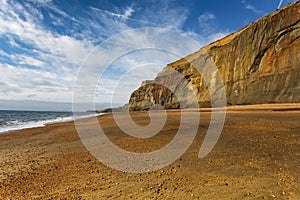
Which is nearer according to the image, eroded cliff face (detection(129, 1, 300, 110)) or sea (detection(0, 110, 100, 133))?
sea (detection(0, 110, 100, 133))

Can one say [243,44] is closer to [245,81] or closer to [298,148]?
[245,81]

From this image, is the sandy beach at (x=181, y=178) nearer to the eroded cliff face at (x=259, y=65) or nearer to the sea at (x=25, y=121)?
the sea at (x=25, y=121)

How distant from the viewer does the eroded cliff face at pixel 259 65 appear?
21.2 metres

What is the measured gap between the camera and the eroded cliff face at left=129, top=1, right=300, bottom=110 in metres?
21.2

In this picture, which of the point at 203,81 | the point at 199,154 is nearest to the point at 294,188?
the point at 199,154

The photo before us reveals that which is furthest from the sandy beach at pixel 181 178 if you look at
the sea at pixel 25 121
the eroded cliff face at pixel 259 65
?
the eroded cliff face at pixel 259 65

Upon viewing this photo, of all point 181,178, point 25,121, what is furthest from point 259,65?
point 25,121

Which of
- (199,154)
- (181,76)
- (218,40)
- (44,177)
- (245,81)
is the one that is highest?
(218,40)

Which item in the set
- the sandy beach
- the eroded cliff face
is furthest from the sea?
the eroded cliff face

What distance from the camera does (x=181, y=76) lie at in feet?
154

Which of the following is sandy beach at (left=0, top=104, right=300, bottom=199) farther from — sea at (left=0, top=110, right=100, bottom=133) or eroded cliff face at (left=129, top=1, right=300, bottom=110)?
eroded cliff face at (left=129, top=1, right=300, bottom=110)

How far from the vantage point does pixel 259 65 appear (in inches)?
999

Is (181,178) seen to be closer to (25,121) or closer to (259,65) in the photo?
(259,65)

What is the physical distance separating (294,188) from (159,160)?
2832 millimetres
